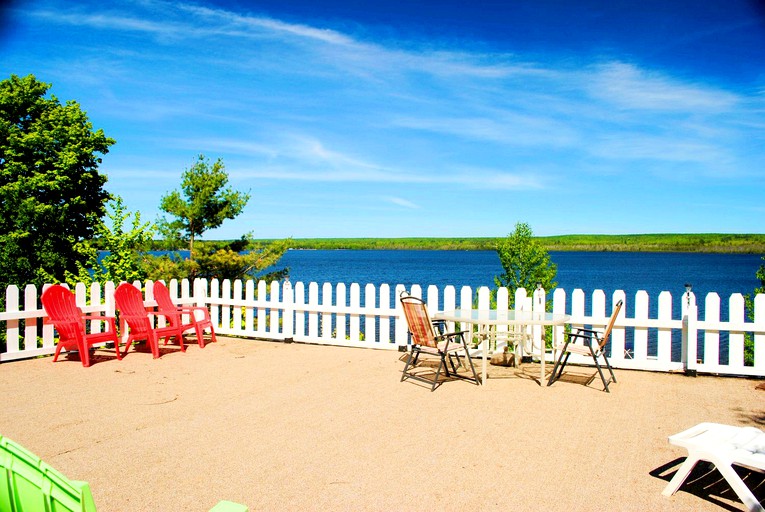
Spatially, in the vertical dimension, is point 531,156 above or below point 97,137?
above

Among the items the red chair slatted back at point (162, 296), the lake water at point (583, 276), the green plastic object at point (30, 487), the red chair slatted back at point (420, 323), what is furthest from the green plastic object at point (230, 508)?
the lake water at point (583, 276)

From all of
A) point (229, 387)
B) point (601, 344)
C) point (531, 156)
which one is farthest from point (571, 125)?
point (229, 387)

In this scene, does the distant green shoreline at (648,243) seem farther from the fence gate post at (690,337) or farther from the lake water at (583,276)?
the fence gate post at (690,337)

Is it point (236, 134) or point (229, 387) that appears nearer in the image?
point (229, 387)

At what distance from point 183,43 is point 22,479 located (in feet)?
51.1

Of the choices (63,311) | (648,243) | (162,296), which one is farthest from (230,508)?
(648,243)

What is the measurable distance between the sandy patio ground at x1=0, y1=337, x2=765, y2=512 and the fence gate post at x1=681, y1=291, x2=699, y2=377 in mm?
206

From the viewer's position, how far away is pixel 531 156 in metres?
44.8

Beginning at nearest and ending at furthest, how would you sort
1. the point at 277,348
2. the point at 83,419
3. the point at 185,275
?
the point at 83,419, the point at 277,348, the point at 185,275

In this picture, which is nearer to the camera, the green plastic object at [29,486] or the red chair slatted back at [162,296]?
the green plastic object at [29,486]

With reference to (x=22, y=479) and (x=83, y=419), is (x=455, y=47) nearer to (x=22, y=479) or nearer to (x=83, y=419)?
(x=83, y=419)

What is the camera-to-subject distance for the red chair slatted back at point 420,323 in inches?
246

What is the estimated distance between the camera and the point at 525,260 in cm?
1562

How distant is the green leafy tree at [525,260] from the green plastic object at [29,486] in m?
14.6
